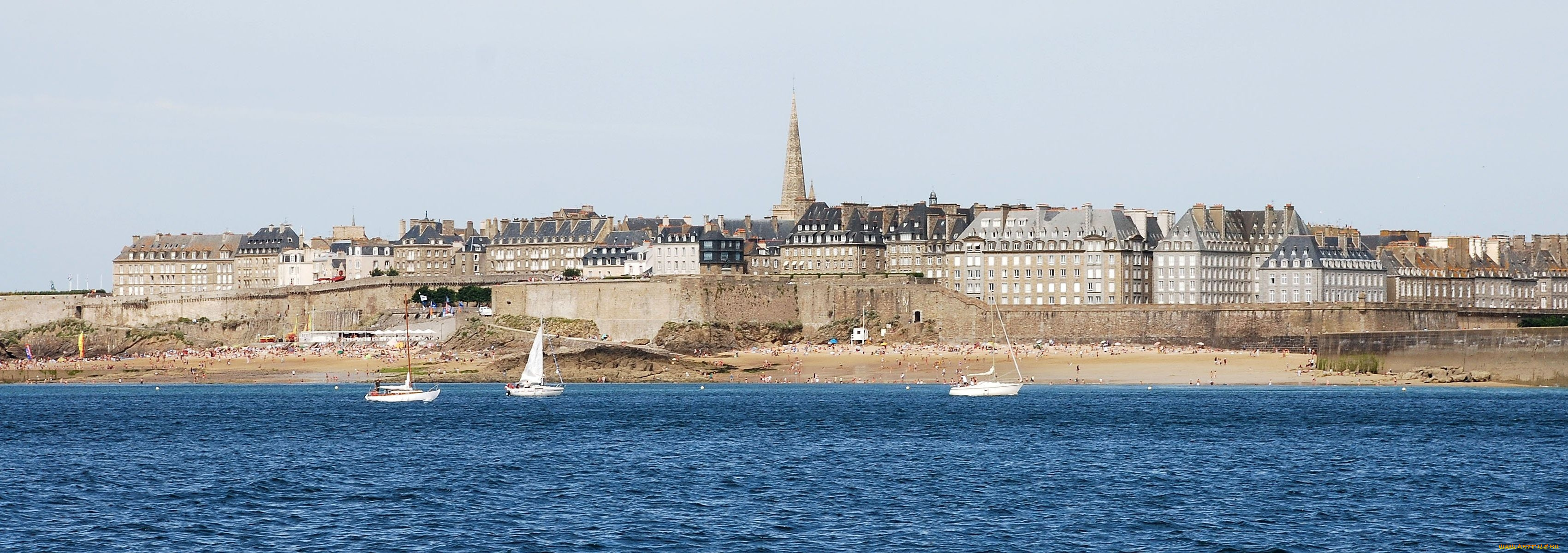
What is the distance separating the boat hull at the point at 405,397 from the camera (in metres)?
64.4

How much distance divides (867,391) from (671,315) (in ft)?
73.4

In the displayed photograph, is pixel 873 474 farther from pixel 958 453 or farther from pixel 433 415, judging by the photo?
pixel 433 415

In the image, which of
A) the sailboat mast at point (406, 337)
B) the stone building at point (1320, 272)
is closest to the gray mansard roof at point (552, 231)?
the sailboat mast at point (406, 337)

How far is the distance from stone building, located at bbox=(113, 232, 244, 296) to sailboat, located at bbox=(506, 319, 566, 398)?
196 ft

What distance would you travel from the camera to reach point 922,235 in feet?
327

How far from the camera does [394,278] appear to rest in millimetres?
101312

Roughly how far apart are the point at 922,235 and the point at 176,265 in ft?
170

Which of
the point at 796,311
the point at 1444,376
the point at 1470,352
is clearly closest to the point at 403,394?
the point at 796,311

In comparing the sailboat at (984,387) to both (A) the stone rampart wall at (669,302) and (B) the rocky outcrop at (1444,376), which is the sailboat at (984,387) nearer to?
(B) the rocky outcrop at (1444,376)

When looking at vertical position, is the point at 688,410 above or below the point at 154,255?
below

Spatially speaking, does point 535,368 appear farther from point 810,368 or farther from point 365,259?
point 365,259

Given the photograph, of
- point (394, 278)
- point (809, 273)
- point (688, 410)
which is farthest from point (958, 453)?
point (394, 278)

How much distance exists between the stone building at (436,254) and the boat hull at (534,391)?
47198mm

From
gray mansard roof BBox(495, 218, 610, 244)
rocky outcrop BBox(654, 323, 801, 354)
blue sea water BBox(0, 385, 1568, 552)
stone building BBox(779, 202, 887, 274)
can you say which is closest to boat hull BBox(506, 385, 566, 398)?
blue sea water BBox(0, 385, 1568, 552)
